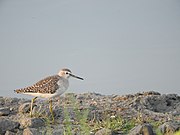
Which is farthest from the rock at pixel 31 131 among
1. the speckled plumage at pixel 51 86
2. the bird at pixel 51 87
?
the speckled plumage at pixel 51 86

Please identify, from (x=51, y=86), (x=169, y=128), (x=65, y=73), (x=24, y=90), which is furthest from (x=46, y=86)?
(x=169, y=128)

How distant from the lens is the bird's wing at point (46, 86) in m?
7.93

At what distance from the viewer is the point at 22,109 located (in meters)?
8.46

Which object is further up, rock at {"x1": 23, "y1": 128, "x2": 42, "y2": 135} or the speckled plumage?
the speckled plumage

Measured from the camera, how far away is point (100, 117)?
318 inches

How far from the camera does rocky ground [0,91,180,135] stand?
6.93 m

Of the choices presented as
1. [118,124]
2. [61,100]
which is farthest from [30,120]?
[61,100]

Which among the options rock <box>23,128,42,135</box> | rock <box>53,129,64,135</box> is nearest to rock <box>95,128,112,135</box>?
rock <box>53,129,64,135</box>

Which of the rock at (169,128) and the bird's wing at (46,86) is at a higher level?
the bird's wing at (46,86)

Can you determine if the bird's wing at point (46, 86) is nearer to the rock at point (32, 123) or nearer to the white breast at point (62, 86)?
the white breast at point (62, 86)

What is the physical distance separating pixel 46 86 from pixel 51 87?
12cm

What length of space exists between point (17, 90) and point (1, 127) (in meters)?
1.57

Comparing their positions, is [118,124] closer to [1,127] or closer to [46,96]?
[46,96]

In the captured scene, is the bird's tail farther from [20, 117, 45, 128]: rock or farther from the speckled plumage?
[20, 117, 45, 128]: rock
